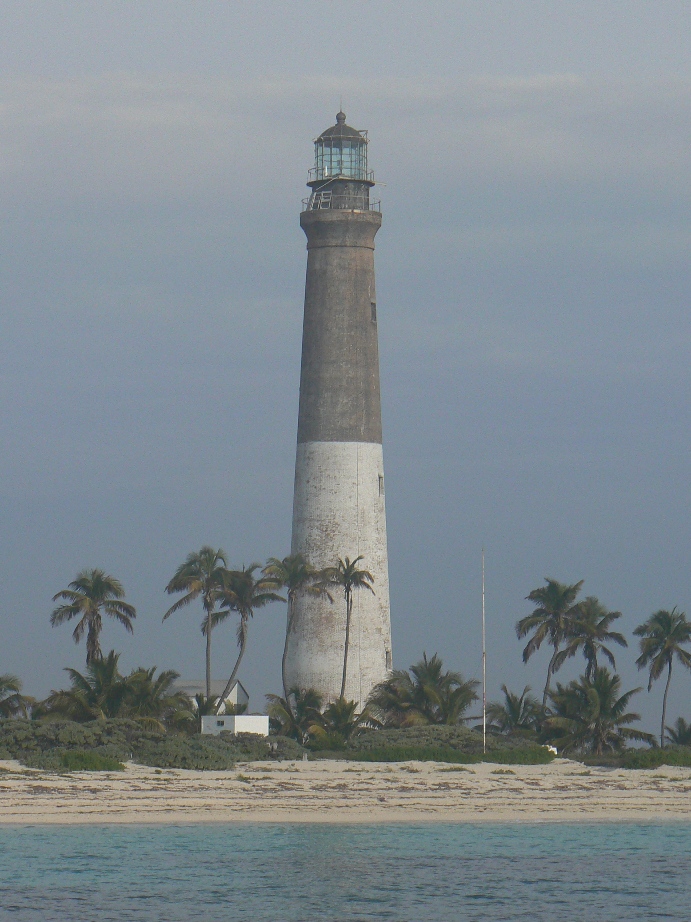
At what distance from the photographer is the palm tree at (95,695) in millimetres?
58094

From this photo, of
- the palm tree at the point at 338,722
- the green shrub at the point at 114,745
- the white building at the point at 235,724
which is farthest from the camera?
the palm tree at the point at 338,722

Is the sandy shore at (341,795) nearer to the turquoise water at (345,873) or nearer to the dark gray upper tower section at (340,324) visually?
the turquoise water at (345,873)

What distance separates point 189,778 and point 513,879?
1524 centimetres

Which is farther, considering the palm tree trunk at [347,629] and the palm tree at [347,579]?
the palm tree at [347,579]

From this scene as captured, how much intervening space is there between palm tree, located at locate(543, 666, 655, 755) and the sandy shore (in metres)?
6.50

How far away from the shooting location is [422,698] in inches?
2581

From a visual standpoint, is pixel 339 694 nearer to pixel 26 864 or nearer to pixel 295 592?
pixel 295 592

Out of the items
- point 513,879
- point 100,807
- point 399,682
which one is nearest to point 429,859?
point 513,879

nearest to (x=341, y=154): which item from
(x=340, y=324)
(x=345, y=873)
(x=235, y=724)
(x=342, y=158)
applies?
(x=342, y=158)

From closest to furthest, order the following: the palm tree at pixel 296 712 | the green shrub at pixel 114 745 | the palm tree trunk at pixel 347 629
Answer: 1. the green shrub at pixel 114 745
2. the palm tree at pixel 296 712
3. the palm tree trunk at pixel 347 629

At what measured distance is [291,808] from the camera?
1829 inches

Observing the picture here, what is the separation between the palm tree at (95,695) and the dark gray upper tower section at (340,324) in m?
15.7

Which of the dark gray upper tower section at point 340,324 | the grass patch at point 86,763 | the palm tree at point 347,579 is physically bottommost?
the grass patch at point 86,763

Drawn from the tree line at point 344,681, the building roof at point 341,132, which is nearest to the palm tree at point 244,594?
the tree line at point 344,681
